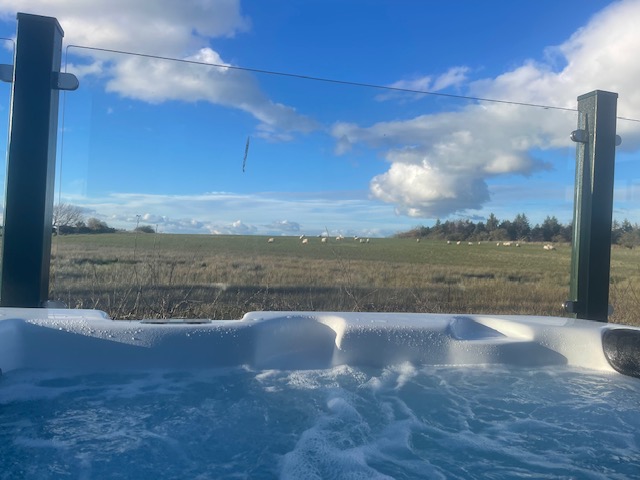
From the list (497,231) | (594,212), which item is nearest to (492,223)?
(497,231)

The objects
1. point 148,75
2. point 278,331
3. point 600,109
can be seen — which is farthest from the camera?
point 148,75

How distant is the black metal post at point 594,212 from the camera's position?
3.19 metres

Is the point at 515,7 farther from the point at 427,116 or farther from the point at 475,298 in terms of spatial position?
the point at 475,298

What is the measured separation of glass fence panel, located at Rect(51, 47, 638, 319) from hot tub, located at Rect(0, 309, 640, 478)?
4.11ft

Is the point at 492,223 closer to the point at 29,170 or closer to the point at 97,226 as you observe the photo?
the point at 97,226

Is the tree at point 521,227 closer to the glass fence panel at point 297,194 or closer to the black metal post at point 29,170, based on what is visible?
the glass fence panel at point 297,194

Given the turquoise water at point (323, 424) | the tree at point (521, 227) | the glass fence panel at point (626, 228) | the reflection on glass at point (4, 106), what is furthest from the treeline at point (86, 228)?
the tree at point (521, 227)

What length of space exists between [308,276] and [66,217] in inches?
83.3

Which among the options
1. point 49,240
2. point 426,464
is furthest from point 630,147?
point 49,240

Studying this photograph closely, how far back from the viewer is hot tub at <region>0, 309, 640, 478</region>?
1536mm

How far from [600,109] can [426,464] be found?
8.74 ft

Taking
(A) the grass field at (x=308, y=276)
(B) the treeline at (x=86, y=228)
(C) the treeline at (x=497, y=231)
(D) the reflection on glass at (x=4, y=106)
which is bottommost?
(A) the grass field at (x=308, y=276)

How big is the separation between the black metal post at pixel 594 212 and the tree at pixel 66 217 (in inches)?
122

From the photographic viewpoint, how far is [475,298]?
5.12m
